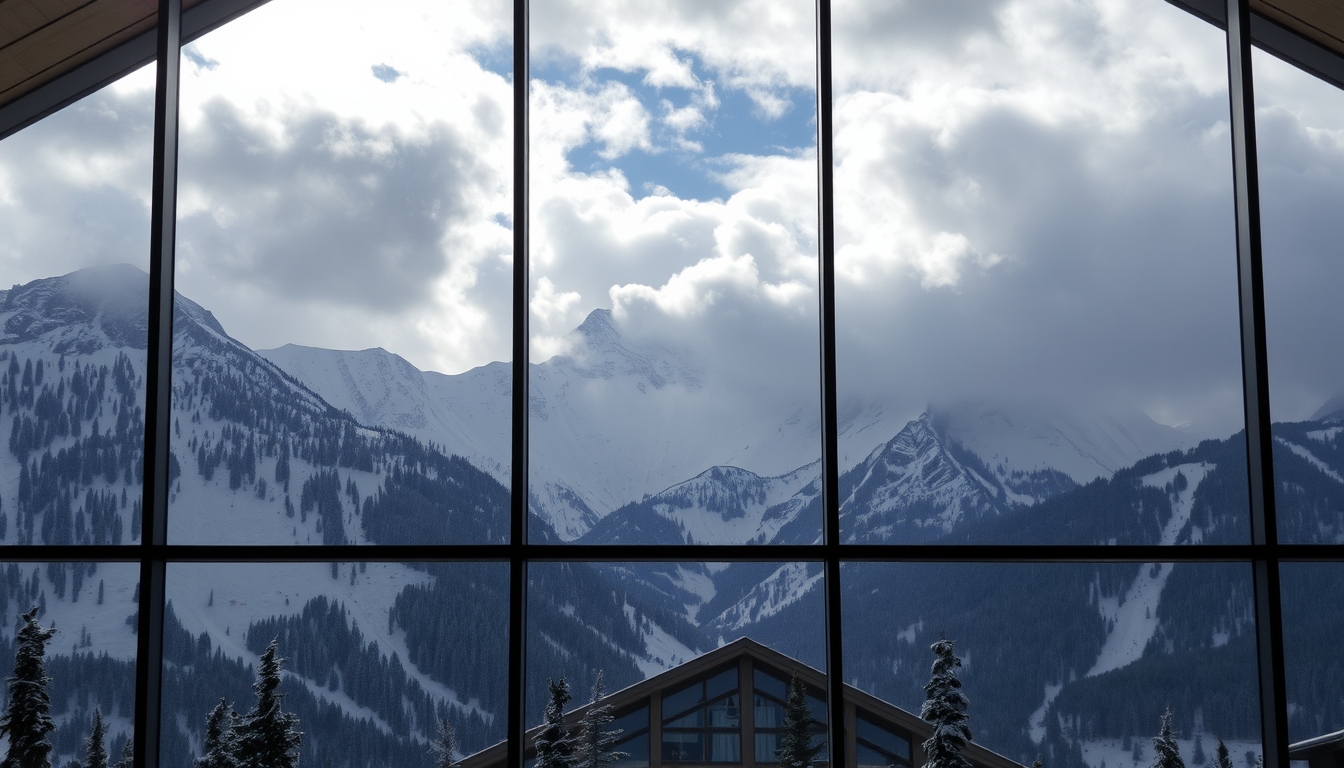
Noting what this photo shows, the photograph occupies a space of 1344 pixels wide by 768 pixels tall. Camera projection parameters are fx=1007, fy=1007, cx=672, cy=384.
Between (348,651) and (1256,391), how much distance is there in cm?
333

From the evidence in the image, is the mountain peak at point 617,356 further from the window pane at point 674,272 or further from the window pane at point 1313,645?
the window pane at point 1313,645

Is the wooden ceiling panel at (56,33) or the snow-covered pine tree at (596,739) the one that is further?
the wooden ceiling panel at (56,33)

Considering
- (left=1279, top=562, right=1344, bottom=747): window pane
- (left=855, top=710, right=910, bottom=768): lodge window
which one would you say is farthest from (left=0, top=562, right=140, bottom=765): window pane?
(left=1279, top=562, right=1344, bottom=747): window pane

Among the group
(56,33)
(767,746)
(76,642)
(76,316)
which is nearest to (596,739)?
(767,746)

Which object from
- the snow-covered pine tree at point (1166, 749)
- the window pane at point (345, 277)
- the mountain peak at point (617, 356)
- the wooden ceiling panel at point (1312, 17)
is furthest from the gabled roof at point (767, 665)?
the wooden ceiling panel at point (1312, 17)

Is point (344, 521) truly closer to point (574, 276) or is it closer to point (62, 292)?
point (574, 276)

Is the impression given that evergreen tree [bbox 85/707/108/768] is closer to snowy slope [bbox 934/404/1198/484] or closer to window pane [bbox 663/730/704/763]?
window pane [bbox 663/730/704/763]

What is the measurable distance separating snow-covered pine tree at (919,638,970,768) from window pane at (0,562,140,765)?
2745 millimetres

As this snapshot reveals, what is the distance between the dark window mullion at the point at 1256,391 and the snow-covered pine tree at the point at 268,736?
333cm

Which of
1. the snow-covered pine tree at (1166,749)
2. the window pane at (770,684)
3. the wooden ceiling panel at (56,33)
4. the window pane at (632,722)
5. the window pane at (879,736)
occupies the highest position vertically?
the wooden ceiling panel at (56,33)

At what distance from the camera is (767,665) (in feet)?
11.3

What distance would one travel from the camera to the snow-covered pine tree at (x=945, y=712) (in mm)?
3393

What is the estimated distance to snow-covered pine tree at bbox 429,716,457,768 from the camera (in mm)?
3393

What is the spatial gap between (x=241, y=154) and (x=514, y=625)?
216 centimetres
